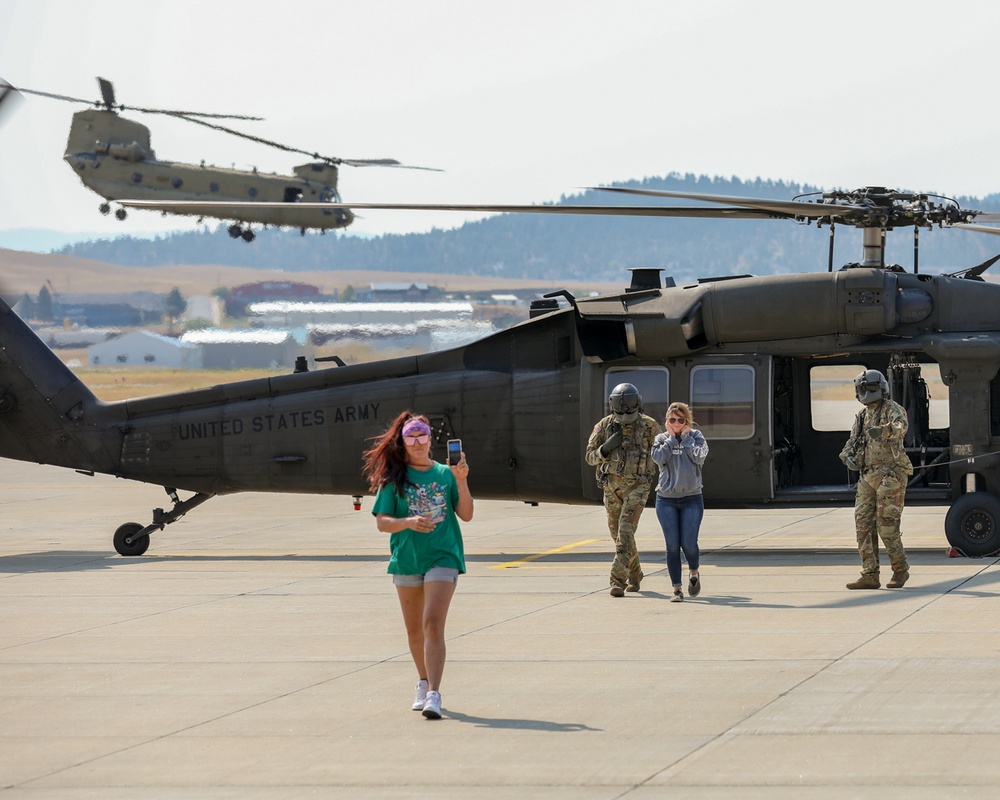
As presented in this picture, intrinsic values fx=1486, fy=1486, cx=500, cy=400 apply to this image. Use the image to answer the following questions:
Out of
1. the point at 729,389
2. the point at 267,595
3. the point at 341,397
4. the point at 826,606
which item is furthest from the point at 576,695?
the point at 341,397

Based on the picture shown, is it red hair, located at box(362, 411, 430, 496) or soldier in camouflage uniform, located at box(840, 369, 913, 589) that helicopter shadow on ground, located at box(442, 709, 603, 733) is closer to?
red hair, located at box(362, 411, 430, 496)

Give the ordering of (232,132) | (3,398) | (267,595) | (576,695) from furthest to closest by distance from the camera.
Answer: (232,132), (3,398), (267,595), (576,695)

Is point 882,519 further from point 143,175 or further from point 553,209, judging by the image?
point 143,175

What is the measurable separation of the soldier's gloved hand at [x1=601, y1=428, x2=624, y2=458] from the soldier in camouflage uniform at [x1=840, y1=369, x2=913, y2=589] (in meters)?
1.96

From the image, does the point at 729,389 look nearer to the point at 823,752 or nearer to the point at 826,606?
the point at 826,606

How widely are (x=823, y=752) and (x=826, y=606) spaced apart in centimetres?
485

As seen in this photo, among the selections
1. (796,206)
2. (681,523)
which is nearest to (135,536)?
(681,523)

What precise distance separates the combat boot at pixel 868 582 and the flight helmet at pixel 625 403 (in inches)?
92.1

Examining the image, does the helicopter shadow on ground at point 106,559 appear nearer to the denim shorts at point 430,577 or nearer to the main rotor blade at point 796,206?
the main rotor blade at point 796,206

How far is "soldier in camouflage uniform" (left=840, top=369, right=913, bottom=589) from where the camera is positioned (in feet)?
41.5

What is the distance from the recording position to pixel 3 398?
18.3 meters

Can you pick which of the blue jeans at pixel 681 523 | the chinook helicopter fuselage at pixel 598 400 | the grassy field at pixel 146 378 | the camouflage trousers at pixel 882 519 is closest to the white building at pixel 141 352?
the grassy field at pixel 146 378

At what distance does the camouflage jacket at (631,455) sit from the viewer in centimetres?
1283

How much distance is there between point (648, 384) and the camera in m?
16.0
